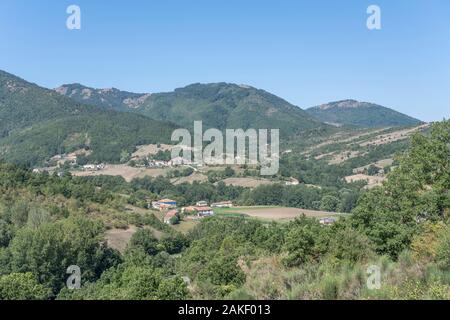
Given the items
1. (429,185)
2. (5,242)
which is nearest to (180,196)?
(5,242)

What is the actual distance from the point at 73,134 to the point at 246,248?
13936cm

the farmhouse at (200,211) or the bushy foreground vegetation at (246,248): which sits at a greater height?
the bushy foreground vegetation at (246,248)

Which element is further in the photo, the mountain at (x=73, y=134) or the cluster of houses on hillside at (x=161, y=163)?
the mountain at (x=73, y=134)

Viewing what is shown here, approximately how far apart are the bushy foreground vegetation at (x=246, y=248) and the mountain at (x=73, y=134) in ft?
283

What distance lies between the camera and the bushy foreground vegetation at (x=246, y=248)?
29.6ft

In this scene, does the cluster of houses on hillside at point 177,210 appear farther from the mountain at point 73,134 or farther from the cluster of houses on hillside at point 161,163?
Answer: the mountain at point 73,134

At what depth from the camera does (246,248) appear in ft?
113

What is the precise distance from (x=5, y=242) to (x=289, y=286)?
4200 cm

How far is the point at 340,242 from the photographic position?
49.0 ft

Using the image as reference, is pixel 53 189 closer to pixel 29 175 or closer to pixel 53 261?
pixel 29 175

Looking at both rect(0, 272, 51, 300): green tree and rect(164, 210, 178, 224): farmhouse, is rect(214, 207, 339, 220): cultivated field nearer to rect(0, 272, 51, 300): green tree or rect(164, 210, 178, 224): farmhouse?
rect(164, 210, 178, 224): farmhouse

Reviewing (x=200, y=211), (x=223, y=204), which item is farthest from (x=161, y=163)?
(x=200, y=211)

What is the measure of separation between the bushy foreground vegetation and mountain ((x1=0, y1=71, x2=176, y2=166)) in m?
86.3

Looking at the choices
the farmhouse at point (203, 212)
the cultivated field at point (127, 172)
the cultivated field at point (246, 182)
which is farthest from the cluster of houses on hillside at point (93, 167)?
the farmhouse at point (203, 212)
